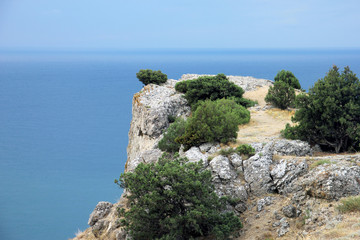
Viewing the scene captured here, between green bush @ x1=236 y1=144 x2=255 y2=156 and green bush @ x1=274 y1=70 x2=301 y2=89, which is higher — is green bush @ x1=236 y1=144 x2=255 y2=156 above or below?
below

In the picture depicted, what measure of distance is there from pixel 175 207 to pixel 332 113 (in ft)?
35.7

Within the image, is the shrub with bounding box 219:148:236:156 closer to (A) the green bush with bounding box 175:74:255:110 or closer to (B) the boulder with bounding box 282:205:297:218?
(B) the boulder with bounding box 282:205:297:218

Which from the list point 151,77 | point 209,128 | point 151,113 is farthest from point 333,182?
point 151,77

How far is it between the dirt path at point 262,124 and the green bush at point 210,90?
7.79 feet

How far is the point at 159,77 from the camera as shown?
138ft

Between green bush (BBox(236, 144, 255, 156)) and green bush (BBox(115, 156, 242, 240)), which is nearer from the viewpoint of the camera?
green bush (BBox(115, 156, 242, 240))

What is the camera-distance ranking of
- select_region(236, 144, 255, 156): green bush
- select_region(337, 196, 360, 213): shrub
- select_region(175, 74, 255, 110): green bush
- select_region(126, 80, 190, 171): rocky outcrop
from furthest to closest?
select_region(175, 74, 255, 110): green bush
select_region(126, 80, 190, 171): rocky outcrop
select_region(236, 144, 255, 156): green bush
select_region(337, 196, 360, 213): shrub

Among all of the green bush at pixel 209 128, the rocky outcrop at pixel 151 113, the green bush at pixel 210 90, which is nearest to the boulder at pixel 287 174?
the green bush at pixel 209 128

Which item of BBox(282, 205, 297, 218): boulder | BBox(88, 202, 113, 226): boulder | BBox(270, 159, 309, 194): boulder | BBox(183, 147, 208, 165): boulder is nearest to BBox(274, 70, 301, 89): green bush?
BBox(183, 147, 208, 165): boulder

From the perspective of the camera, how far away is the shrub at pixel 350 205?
12.0 m

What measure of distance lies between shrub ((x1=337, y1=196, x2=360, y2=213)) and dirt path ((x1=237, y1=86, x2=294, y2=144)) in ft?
25.9

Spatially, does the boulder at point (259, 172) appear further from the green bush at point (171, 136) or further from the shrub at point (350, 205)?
the green bush at point (171, 136)

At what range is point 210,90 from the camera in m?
35.4

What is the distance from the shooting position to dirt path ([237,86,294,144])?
21312 mm
